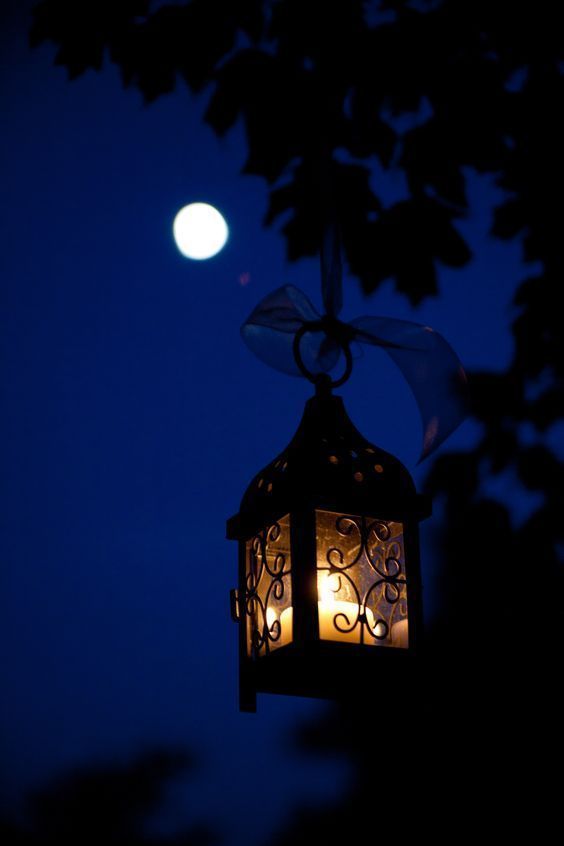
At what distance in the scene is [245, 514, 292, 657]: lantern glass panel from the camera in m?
2.65

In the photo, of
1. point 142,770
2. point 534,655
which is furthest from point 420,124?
point 142,770

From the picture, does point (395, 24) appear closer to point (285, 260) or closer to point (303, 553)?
point (285, 260)

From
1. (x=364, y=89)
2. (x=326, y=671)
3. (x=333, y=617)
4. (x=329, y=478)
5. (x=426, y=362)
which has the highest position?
(x=364, y=89)

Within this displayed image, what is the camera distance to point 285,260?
3070 millimetres

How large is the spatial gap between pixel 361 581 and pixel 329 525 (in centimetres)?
17

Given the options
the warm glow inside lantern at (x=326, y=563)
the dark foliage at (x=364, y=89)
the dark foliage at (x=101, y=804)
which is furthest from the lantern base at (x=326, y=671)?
the dark foliage at (x=101, y=804)

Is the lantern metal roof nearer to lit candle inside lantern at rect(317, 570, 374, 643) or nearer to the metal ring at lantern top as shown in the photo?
the metal ring at lantern top

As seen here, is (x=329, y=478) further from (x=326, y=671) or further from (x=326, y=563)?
(x=326, y=671)

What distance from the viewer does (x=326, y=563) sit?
264 centimetres

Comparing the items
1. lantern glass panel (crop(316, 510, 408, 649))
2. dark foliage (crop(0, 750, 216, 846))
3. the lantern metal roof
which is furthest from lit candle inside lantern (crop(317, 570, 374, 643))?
dark foliage (crop(0, 750, 216, 846))

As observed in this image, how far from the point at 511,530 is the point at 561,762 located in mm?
5465

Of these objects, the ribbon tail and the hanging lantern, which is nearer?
the hanging lantern

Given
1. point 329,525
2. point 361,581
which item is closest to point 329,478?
point 329,525

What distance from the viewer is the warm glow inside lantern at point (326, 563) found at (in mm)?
2559
